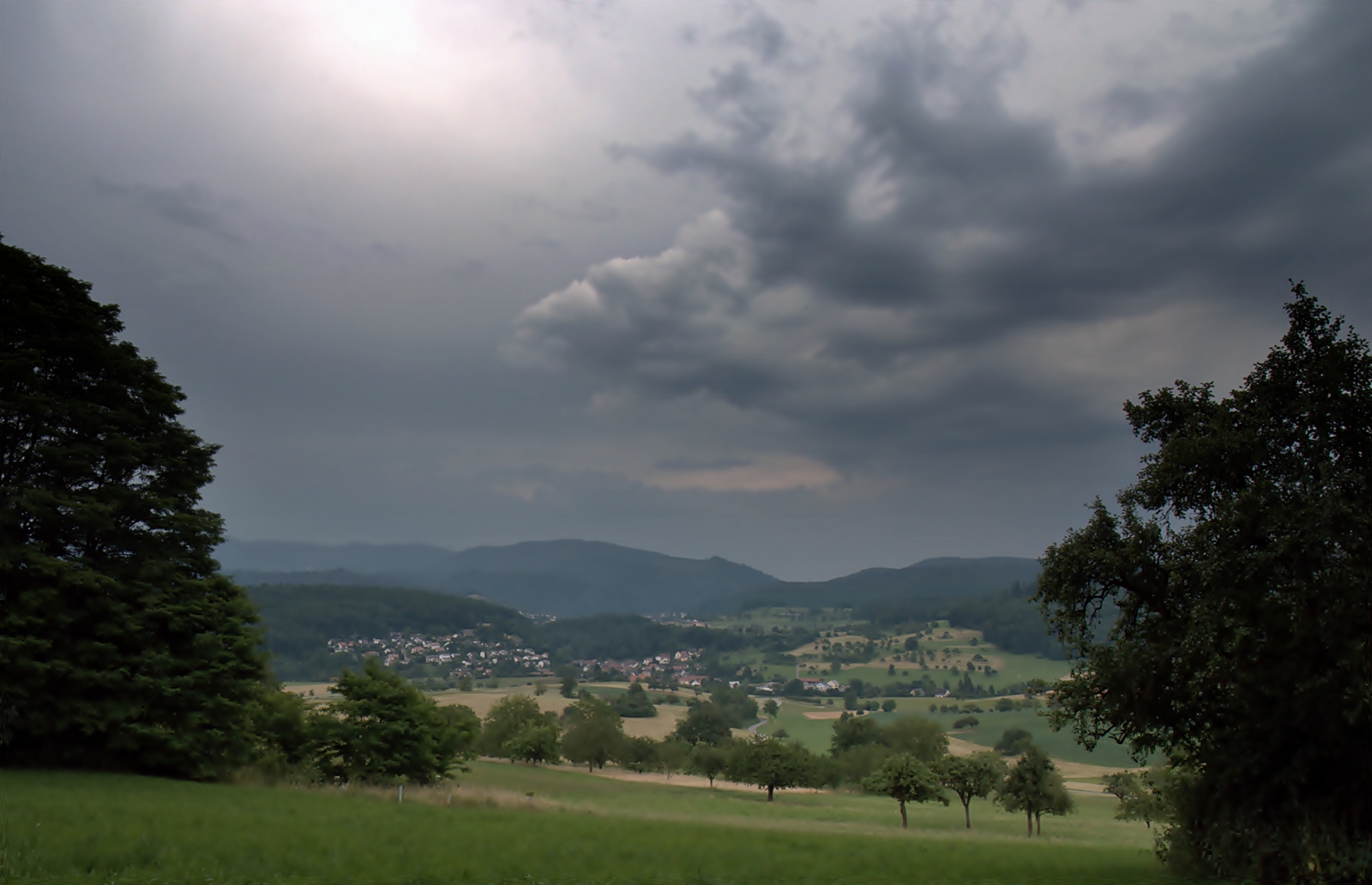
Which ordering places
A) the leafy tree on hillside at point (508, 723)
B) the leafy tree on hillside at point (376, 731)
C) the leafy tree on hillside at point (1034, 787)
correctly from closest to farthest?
the leafy tree on hillside at point (376, 731)
the leafy tree on hillside at point (1034, 787)
the leafy tree on hillside at point (508, 723)

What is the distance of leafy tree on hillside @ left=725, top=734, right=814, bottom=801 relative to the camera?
197ft

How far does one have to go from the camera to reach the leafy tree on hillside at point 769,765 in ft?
197

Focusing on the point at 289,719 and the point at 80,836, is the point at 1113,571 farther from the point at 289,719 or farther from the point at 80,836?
the point at 289,719

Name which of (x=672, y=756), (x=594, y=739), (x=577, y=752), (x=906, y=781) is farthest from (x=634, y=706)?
(x=906, y=781)

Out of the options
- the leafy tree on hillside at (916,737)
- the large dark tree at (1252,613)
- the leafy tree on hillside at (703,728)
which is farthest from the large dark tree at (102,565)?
the leafy tree on hillside at (703,728)

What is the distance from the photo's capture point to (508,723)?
286 feet

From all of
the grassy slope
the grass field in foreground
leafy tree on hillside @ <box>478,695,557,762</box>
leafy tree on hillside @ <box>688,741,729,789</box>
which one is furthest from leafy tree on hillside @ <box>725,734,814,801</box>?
the grassy slope

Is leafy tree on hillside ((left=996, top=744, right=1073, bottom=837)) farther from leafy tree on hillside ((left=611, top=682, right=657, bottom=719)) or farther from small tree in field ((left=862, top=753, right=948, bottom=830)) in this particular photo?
leafy tree on hillside ((left=611, top=682, right=657, bottom=719))

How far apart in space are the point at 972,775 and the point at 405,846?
42.7 metres

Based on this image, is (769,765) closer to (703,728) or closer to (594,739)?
(594,739)

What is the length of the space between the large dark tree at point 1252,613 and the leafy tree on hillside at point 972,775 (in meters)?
33.8

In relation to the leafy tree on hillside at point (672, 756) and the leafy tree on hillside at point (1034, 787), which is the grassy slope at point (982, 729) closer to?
the leafy tree on hillside at point (672, 756)

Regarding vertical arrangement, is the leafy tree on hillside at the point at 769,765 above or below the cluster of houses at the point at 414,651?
above

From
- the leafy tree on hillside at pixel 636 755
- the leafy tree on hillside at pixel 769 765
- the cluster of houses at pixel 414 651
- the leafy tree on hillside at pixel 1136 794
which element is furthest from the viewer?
the cluster of houses at pixel 414 651
